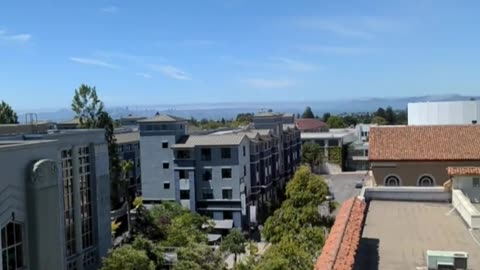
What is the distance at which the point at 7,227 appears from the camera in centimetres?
1897

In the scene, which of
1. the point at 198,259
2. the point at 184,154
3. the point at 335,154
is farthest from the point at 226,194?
the point at 335,154

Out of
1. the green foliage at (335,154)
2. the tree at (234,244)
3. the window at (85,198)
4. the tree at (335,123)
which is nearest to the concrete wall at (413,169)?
the tree at (234,244)

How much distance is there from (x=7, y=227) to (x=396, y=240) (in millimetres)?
12867

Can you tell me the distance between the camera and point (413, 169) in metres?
29.8

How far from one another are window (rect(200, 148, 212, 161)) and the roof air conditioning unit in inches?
1570

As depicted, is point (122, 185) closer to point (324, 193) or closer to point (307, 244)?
point (324, 193)

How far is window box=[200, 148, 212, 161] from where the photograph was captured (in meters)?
49.8

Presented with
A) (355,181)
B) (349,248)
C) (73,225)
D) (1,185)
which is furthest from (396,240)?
(355,181)

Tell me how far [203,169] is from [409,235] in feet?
122

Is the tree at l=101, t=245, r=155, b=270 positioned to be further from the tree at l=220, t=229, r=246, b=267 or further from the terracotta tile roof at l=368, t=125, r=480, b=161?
the terracotta tile roof at l=368, t=125, r=480, b=161

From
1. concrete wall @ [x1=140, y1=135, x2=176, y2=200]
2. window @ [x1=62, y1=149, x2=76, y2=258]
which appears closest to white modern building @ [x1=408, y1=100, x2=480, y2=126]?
concrete wall @ [x1=140, y1=135, x2=176, y2=200]

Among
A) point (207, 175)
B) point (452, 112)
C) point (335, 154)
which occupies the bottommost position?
point (335, 154)

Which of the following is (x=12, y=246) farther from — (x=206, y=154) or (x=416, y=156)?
(x=206, y=154)

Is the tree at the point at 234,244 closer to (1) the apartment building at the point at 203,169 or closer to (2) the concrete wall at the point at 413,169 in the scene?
(1) the apartment building at the point at 203,169
